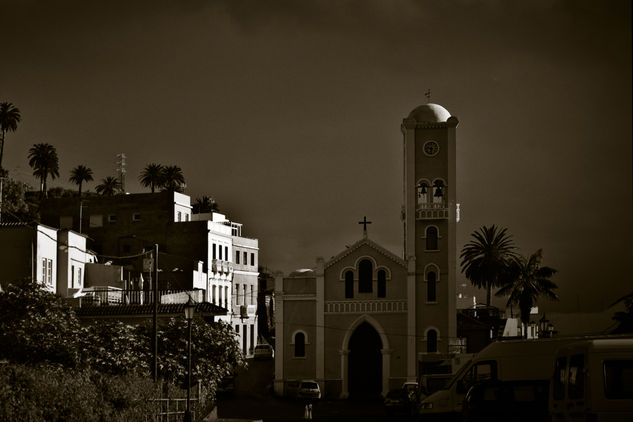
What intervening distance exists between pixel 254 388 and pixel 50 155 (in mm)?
43149

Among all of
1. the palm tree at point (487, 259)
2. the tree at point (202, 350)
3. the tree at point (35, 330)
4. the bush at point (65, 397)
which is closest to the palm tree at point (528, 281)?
the palm tree at point (487, 259)

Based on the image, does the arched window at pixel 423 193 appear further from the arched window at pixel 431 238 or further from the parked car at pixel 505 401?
the parked car at pixel 505 401

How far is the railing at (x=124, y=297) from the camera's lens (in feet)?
198

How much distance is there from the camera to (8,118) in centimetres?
9494

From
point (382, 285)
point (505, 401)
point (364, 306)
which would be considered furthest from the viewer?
point (382, 285)

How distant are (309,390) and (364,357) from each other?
6.88 metres

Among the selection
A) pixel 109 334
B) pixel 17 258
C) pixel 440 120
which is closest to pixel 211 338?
pixel 109 334

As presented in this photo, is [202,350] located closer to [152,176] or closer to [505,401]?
[505,401]

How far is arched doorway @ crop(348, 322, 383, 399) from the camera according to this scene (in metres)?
74.1

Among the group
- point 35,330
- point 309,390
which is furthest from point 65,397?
point 309,390

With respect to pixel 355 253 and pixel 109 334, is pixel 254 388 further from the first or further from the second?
pixel 109 334

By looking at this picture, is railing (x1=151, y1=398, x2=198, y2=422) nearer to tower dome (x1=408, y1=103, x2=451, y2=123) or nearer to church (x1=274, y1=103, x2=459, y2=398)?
church (x1=274, y1=103, x2=459, y2=398)

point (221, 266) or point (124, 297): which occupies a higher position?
point (221, 266)

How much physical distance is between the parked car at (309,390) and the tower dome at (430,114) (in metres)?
19.9
